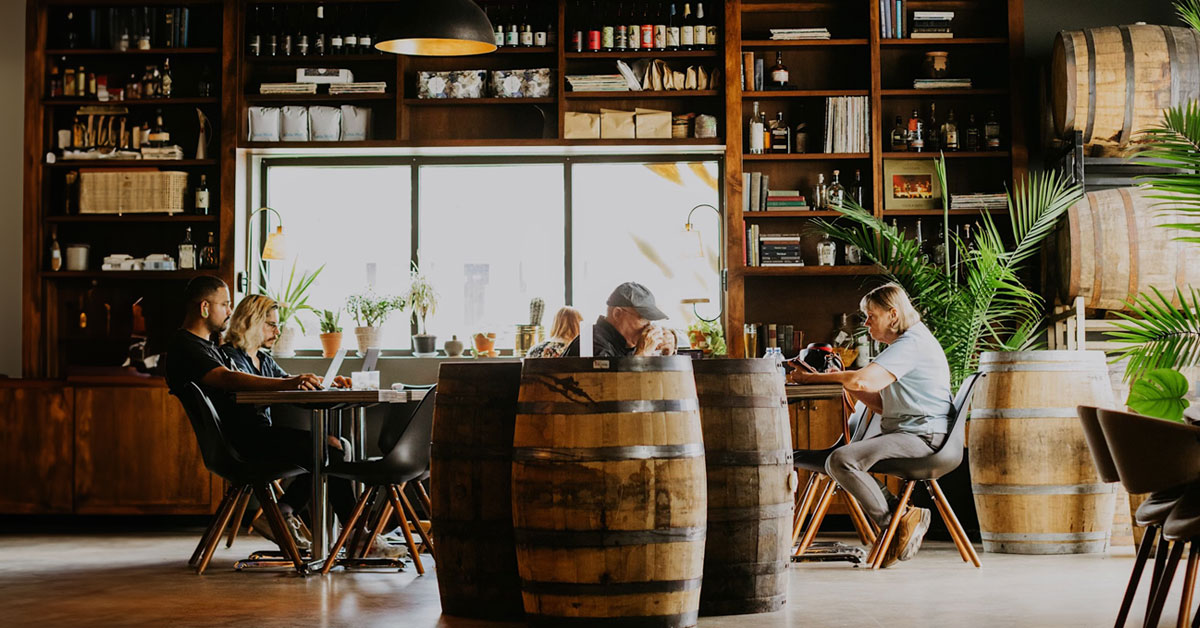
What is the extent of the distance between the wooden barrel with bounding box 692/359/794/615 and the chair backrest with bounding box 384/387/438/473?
132 centimetres

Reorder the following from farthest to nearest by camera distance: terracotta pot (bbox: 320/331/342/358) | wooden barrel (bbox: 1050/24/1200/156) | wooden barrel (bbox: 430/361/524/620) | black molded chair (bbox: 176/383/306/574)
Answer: terracotta pot (bbox: 320/331/342/358)
wooden barrel (bbox: 1050/24/1200/156)
black molded chair (bbox: 176/383/306/574)
wooden barrel (bbox: 430/361/524/620)

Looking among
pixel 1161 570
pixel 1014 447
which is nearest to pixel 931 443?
pixel 1014 447

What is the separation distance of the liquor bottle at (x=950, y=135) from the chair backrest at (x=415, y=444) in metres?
3.73

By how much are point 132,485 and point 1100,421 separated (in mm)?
5370

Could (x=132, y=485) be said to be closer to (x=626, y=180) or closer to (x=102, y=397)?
(x=102, y=397)

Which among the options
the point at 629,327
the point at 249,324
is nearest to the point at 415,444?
the point at 629,327

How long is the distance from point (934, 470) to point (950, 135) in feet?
9.36

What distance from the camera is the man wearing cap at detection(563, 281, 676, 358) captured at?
14.4ft

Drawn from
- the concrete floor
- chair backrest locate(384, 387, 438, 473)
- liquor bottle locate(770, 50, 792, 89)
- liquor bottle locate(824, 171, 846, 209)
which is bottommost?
the concrete floor

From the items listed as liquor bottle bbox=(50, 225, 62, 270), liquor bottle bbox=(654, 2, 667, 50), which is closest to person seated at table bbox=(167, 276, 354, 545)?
liquor bottle bbox=(50, 225, 62, 270)

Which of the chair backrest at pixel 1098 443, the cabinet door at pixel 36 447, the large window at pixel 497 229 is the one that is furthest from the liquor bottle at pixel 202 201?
the chair backrest at pixel 1098 443

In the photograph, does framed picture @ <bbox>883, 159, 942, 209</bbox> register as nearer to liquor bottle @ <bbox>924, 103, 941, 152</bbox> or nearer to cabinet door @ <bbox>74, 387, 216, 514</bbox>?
liquor bottle @ <bbox>924, 103, 941, 152</bbox>

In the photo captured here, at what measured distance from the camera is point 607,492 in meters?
3.23

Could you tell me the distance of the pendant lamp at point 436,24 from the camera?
204 inches
